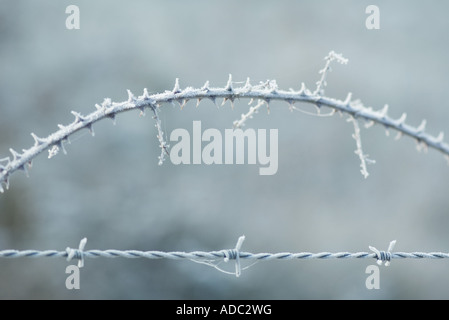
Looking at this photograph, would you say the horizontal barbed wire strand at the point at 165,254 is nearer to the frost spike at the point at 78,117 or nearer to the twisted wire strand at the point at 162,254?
the twisted wire strand at the point at 162,254

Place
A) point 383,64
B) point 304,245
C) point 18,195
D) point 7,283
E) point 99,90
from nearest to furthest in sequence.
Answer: point 7,283, point 18,195, point 304,245, point 99,90, point 383,64

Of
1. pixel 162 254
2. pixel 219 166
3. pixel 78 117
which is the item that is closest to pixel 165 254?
pixel 162 254

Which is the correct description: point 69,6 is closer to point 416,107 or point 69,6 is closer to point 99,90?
point 99,90

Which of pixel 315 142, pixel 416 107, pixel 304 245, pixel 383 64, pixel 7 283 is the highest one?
pixel 383 64

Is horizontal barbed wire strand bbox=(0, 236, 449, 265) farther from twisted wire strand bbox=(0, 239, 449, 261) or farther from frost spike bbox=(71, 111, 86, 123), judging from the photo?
frost spike bbox=(71, 111, 86, 123)

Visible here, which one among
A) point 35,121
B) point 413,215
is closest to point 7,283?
point 35,121

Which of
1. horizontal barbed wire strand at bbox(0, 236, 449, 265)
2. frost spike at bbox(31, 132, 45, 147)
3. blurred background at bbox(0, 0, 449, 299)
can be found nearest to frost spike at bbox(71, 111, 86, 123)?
frost spike at bbox(31, 132, 45, 147)

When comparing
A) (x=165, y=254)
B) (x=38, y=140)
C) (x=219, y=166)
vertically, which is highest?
(x=219, y=166)

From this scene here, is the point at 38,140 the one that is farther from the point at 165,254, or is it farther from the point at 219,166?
the point at 219,166

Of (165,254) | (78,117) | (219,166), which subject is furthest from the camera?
(219,166)
